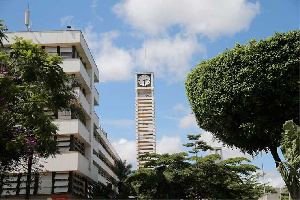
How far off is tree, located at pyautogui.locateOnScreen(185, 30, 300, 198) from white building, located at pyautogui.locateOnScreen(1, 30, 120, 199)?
9786mm

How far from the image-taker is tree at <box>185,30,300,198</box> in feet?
65.7

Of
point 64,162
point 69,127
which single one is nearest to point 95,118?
point 69,127

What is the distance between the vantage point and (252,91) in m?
20.2

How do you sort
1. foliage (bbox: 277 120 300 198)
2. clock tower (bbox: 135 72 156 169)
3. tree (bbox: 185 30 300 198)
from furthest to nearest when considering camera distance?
1. clock tower (bbox: 135 72 156 169)
2. tree (bbox: 185 30 300 198)
3. foliage (bbox: 277 120 300 198)

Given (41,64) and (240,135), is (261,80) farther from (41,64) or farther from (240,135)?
(41,64)

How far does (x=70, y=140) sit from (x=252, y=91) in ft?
44.8

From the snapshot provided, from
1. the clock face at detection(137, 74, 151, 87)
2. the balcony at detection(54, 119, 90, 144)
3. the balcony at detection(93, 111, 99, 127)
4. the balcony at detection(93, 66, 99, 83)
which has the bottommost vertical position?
the balcony at detection(54, 119, 90, 144)

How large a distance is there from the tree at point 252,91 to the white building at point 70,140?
9.79 m

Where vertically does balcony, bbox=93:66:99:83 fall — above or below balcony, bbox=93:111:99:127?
above

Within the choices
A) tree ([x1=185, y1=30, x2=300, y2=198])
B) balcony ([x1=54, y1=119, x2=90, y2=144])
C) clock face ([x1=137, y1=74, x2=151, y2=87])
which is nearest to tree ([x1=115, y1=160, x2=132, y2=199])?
balcony ([x1=54, y1=119, x2=90, y2=144])

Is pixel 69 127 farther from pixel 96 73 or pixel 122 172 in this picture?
pixel 122 172

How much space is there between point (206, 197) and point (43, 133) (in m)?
20.6

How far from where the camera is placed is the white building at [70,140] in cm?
2698

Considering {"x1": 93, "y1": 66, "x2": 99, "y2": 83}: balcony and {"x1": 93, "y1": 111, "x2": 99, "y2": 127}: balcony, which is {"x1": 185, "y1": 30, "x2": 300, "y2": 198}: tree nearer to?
{"x1": 93, "y1": 111, "x2": 99, "y2": 127}: balcony
